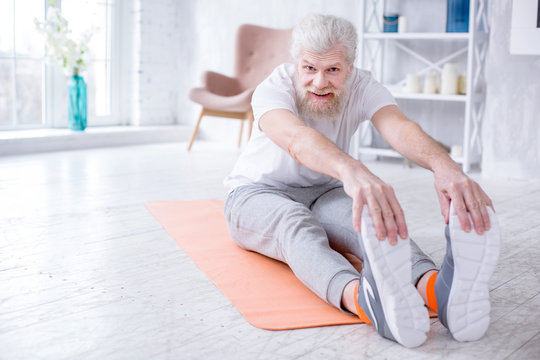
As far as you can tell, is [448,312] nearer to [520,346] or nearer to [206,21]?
[520,346]

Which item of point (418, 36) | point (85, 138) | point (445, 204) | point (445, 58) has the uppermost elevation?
point (418, 36)


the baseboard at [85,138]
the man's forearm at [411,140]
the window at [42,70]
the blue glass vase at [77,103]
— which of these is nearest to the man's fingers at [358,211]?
the man's forearm at [411,140]

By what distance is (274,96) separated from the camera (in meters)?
1.86

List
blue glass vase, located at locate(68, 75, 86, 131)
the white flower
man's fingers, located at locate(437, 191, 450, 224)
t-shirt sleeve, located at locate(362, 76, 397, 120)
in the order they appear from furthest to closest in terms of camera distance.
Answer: blue glass vase, located at locate(68, 75, 86, 131) < the white flower < t-shirt sleeve, located at locate(362, 76, 397, 120) < man's fingers, located at locate(437, 191, 450, 224)

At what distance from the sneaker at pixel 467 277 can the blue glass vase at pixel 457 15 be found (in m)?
2.86

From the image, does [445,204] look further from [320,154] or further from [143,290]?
[143,290]

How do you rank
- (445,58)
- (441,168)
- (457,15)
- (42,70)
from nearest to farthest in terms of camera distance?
(441,168) < (457,15) < (445,58) < (42,70)

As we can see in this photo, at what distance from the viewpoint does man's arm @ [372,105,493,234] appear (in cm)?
139

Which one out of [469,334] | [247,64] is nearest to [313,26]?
[469,334]

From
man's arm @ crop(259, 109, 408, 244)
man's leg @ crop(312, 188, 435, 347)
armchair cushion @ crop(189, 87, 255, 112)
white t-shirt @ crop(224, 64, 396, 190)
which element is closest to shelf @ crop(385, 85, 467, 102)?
armchair cushion @ crop(189, 87, 255, 112)

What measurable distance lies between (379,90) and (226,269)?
706 mm

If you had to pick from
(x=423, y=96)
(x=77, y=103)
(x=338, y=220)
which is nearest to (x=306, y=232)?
(x=338, y=220)

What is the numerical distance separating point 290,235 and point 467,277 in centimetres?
52

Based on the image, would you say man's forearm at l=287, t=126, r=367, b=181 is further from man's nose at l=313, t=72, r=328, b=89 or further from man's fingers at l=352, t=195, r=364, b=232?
man's nose at l=313, t=72, r=328, b=89
